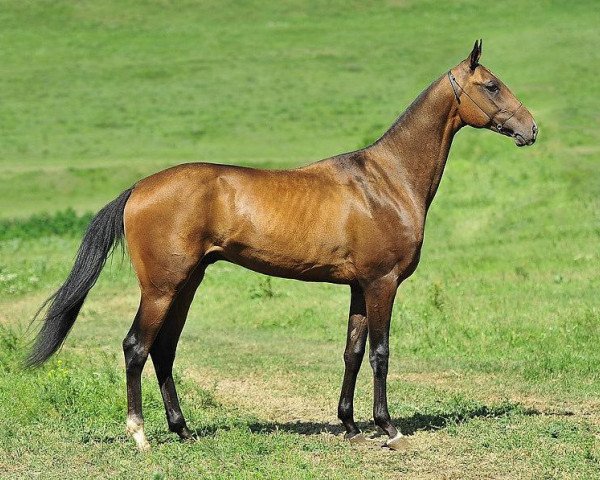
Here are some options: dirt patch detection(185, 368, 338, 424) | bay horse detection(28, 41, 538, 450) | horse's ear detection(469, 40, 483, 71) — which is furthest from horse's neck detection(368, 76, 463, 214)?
dirt patch detection(185, 368, 338, 424)

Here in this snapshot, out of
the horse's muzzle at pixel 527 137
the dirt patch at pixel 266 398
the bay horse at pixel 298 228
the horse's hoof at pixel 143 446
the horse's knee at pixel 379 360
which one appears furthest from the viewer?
the dirt patch at pixel 266 398

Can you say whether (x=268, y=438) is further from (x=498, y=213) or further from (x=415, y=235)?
(x=498, y=213)

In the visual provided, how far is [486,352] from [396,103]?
26.2 metres

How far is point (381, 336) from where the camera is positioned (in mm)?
8859

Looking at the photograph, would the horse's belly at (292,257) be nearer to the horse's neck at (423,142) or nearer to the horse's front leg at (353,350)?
the horse's front leg at (353,350)

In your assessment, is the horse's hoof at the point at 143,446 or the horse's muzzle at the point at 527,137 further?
the horse's muzzle at the point at 527,137

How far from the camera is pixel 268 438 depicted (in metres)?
8.70

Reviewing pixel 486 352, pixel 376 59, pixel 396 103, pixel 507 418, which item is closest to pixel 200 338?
pixel 486 352

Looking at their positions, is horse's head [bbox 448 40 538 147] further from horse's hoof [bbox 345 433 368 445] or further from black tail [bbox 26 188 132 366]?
black tail [bbox 26 188 132 366]

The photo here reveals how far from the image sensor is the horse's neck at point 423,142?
9109mm

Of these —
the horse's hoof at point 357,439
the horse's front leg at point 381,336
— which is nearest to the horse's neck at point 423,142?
the horse's front leg at point 381,336

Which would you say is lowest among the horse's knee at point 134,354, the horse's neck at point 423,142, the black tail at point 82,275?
the horse's knee at point 134,354

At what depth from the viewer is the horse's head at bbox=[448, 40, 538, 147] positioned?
9.09m

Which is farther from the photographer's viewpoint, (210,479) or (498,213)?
(498,213)
